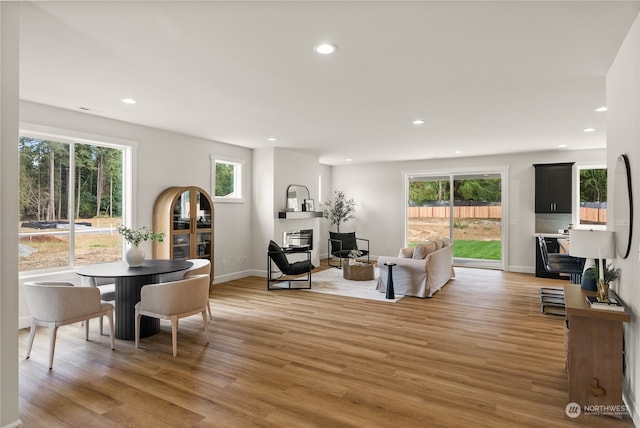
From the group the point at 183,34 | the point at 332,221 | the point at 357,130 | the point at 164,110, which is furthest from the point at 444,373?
the point at 332,221

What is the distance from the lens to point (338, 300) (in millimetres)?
5434

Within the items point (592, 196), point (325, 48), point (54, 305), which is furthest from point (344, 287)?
point (592, 196)

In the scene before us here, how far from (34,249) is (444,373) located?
476cm

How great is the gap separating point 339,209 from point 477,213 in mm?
3331

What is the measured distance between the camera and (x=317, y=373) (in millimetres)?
3066

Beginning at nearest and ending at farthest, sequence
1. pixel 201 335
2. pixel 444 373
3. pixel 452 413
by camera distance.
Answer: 1. pixel 452 413
2. pixel 444 373
3. pixel 201 335

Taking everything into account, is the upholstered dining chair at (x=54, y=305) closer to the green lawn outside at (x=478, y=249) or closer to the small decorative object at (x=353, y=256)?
the small decorative object at (x=353, y=256)

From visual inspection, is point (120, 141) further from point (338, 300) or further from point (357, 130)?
point (338, 300)

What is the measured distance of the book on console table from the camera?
2.47m

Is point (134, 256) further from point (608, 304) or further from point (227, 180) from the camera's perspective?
point (608, 304)

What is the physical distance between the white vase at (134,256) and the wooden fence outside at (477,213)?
22.3 feet

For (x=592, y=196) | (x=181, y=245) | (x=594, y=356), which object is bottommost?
(x=594, y=356)

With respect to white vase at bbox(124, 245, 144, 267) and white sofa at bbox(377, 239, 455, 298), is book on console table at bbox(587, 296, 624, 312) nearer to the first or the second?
white sofa at bbox(377, 239, 455, 298)

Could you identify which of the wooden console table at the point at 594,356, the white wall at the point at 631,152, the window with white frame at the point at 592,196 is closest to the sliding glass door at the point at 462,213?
the window with white frame at the point at 592,196
